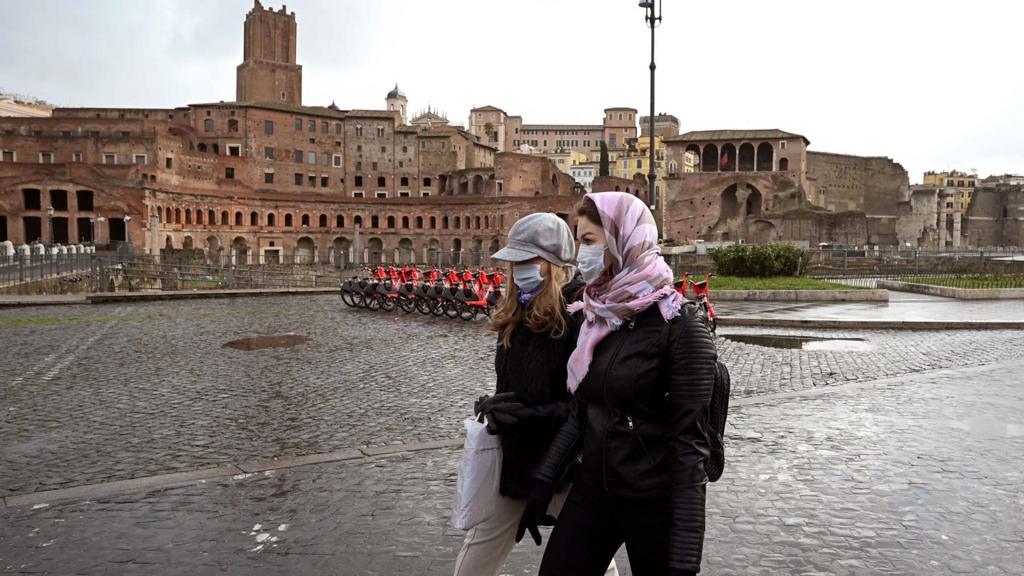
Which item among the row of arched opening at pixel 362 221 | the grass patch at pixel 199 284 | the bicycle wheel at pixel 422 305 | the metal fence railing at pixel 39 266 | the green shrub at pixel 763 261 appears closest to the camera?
the bicycle wheel at pixel 422 305

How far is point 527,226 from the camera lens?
3.31 metres

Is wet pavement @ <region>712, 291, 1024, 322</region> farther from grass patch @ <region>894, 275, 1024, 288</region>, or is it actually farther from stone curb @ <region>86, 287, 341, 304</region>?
stone curb @ <region>86, 287, 341, 304</region>

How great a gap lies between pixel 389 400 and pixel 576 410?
5677 millimetres

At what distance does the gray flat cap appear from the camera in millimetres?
3285

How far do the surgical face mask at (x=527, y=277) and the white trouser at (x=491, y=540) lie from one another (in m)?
0.89

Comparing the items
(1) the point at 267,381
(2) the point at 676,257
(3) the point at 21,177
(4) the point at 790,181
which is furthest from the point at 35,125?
(1) the point at 267,381

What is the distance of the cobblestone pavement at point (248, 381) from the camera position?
255 inches

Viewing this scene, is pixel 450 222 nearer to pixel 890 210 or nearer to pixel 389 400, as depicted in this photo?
pixel 890 210

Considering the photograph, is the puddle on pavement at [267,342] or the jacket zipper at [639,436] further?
the puddle on pavement at [267,342]

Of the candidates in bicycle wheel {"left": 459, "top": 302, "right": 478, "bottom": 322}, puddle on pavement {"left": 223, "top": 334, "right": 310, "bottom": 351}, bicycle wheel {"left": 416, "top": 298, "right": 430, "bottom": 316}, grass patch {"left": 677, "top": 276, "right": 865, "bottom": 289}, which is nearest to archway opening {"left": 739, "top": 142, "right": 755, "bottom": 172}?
grass patch {"left": 677, "top": 276, "right": 865, "bottom": 289}

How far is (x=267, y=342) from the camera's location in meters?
13.2

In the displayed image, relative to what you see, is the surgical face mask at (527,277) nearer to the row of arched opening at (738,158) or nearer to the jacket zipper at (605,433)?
the jacket zipper at (605,433)

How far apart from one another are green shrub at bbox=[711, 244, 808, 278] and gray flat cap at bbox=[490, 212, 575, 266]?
2082cm

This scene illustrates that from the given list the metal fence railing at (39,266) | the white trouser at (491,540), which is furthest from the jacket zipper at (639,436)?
the metal fence railing at (39,266)
